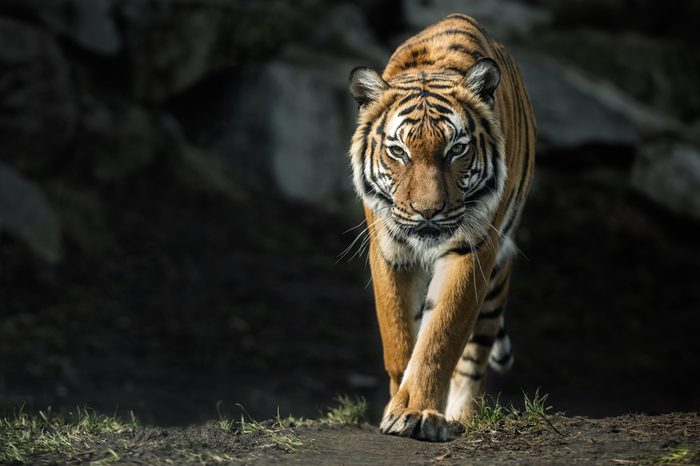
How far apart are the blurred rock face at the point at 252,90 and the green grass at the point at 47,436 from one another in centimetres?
561

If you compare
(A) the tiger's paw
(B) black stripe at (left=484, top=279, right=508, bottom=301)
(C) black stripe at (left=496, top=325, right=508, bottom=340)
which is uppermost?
(B) black stripe at (left=484, top=279, right=508, bottom=301)

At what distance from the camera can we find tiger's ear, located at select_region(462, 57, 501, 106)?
4645mm

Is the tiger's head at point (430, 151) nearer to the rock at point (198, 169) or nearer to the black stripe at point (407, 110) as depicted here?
the black stripe at point (407, 110)

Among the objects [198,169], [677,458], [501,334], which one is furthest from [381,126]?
[198,169]

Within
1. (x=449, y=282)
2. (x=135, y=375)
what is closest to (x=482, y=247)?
(x=449, y=282)

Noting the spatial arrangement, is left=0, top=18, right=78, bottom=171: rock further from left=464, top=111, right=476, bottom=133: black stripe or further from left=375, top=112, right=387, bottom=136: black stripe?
left=464, top=111, right=476, bottom=133: black stripe

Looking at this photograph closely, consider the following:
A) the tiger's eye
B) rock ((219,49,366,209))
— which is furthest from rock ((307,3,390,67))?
the tiger's eye

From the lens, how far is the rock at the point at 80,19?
10914mm

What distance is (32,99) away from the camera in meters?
10.4

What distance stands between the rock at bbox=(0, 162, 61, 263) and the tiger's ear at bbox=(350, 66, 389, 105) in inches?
219

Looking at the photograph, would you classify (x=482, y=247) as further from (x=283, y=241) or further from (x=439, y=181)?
(x=283, y=241)

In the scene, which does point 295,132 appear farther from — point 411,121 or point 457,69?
point 411,121

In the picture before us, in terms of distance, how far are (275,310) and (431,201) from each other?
Result: 19.7 ft

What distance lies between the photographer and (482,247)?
463cm
